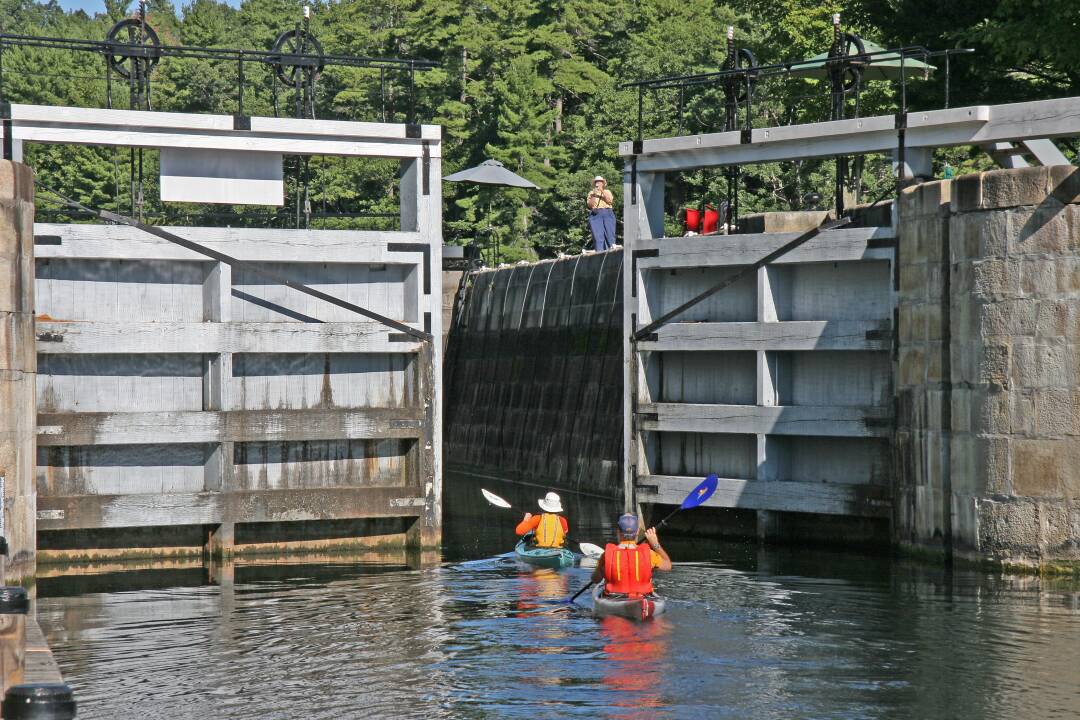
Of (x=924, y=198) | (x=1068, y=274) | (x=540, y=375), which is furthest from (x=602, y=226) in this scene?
(x=1068, y=274)

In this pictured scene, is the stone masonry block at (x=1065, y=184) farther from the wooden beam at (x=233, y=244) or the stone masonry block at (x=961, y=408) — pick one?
the wooden beam at (x=233, y=244)

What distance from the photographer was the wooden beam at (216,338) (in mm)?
19828

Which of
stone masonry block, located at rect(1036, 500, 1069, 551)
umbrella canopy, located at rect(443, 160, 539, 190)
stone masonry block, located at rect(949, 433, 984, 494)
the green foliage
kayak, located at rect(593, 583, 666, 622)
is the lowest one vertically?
kayak, located at rect(593, 583, 666, 622)

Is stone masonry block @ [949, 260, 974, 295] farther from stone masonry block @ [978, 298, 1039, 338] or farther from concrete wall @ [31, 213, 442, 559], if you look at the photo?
concrete wall @ [31, 213, 442, 559]

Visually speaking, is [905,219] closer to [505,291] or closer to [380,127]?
[380,127]

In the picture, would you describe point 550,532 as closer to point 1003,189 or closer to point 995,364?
point 995,364

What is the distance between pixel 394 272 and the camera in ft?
71.3

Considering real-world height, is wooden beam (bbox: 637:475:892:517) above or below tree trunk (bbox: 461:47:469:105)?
below

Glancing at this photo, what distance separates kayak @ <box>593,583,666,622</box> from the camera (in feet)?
53.9

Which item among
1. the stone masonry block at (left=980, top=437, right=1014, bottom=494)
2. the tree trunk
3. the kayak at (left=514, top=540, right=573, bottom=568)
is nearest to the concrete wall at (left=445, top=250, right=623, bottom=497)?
the kayak at (left=514, top=540, right=573, bottom=568)

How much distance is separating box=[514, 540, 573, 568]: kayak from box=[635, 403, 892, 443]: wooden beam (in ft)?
10.8

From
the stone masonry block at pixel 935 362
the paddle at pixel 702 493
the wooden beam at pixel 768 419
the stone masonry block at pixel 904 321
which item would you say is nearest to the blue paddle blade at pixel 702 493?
the paddle at pixel 702 493

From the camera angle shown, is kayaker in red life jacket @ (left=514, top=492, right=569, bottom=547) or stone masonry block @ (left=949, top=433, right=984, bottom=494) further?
kayaker in red life jacket @ (left=514, top=492, right=569, bottom=547)

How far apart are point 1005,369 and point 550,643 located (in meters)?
6.90
